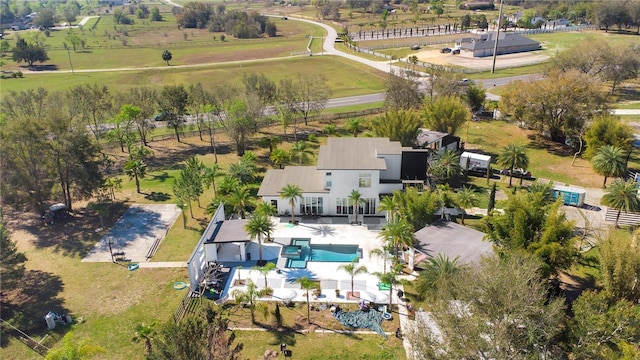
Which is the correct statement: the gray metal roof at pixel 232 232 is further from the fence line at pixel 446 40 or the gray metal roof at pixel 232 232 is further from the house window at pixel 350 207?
the fence line at pixel 446 40

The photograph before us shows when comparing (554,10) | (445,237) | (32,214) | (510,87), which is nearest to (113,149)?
(32,214)

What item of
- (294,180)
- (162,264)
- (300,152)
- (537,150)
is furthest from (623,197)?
(162,264)

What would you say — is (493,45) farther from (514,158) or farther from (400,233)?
(400,233)

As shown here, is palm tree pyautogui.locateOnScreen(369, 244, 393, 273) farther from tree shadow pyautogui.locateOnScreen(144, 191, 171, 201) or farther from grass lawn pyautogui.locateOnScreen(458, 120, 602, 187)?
tree shadow pyautogui.locateOnScreen(144, 191, 171, 201)

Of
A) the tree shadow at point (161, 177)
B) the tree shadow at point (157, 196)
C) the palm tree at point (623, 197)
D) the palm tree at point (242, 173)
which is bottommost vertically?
the tree shadow at point (157, 196)

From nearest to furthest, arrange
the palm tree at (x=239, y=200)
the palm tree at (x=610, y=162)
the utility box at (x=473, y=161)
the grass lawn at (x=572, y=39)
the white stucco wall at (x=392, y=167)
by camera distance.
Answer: the palm tree at (x=239, y=200) → the white stucco wall at (x=392, y=167) → the palm tree at (x=610, y=162) → the utility box at (x=473, y=161) → the grass lawn at (x=572, y=39)

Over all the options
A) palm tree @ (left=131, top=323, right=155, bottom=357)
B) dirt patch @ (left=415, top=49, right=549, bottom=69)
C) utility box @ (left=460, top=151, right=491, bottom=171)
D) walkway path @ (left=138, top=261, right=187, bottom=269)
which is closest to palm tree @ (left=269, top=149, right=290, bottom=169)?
walkway path @ (left=138, top=261, right=187, bottom=269)

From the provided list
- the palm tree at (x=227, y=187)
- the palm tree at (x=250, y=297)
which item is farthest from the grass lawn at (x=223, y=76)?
the palm tree at (x=250, y=297)
